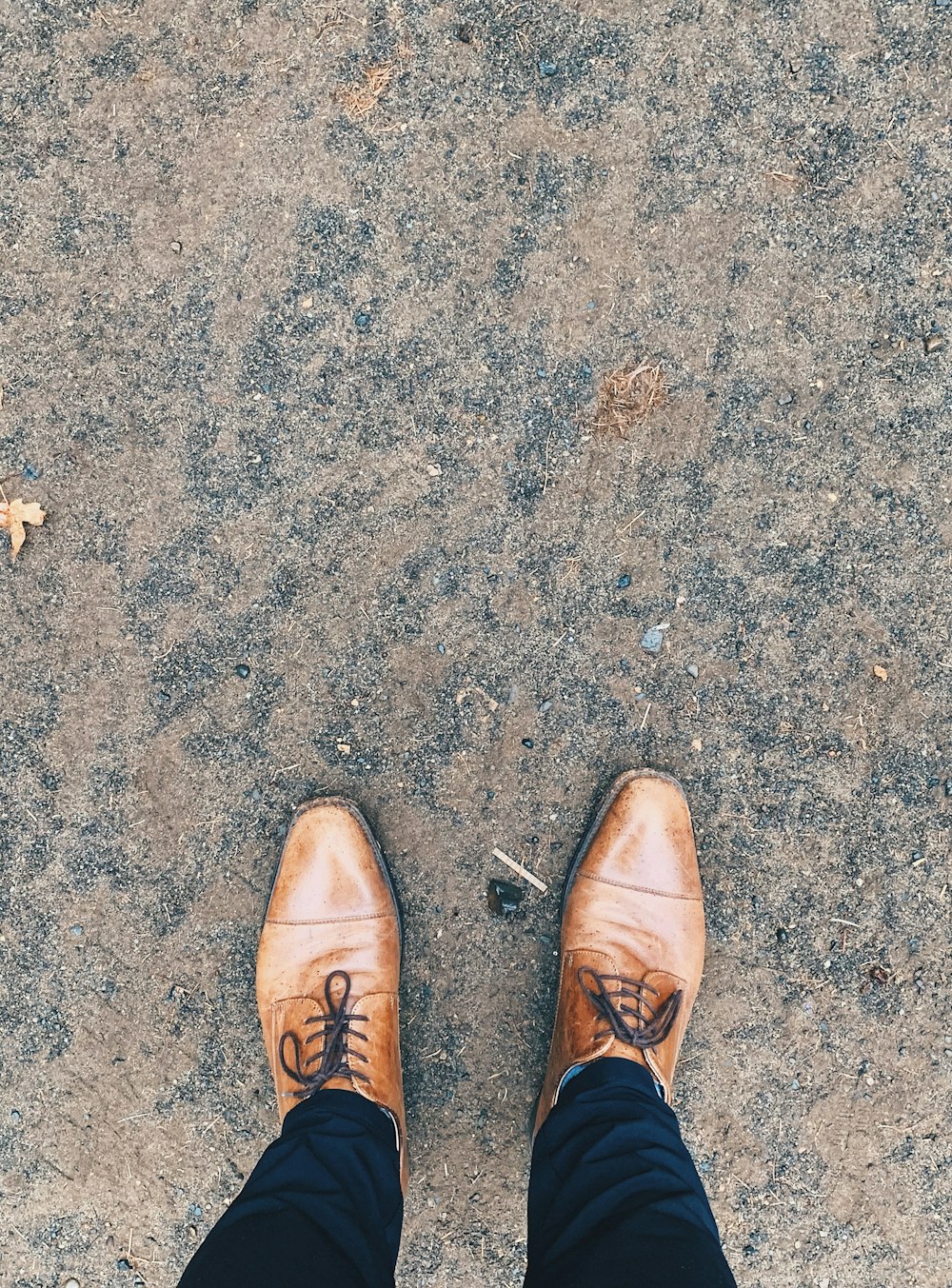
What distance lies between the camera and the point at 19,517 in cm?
223

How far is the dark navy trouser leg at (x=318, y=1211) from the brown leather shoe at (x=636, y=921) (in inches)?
18.9

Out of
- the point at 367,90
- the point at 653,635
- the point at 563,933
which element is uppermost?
the point at 367,90

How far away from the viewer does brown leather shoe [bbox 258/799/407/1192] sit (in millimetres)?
2223

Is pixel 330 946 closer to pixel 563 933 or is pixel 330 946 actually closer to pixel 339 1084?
pixel 339 1084

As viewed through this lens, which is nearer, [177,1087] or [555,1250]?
[555,1250]

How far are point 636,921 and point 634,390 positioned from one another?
4.71 ft

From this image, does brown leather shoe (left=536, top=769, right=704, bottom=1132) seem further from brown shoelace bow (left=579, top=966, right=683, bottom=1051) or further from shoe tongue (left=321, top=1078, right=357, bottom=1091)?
shoe tongue (left=321, top=1078, right=357, bottom=1091)

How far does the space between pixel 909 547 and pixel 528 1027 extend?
167 cm

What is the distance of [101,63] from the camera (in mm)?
2189

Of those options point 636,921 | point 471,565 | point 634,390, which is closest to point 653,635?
point 471,565

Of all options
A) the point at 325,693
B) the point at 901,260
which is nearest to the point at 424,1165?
the point at 325,693

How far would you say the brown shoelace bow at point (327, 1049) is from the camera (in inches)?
85.7

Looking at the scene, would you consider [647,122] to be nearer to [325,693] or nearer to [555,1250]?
[325,693]

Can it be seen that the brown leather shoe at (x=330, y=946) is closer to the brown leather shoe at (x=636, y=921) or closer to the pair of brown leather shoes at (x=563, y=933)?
the pair of brown leather shoes at (x=563, y=933)
